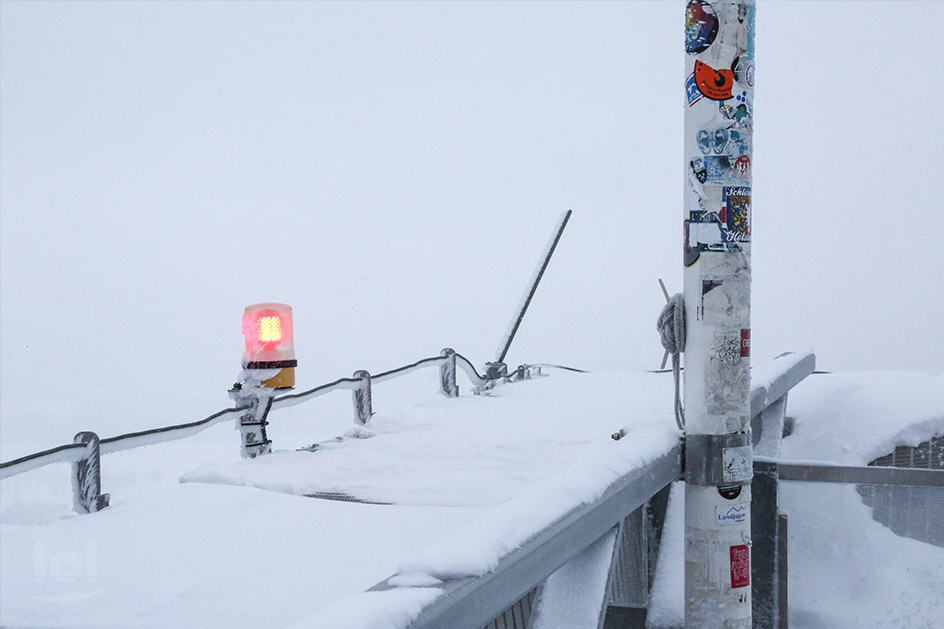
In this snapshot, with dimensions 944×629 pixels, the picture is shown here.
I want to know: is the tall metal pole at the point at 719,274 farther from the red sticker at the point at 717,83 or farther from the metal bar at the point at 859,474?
the metal bar at the point at 859,474

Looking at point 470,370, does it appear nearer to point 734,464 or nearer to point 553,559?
point 734,464

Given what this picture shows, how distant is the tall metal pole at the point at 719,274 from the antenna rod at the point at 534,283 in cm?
818

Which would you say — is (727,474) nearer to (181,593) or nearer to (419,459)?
(419,459)

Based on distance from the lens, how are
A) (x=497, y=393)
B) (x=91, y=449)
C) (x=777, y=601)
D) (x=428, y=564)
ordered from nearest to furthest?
1. (x=428, y=564)
2. (x=91, y=449)
3. (x=777, y=601)
4. (x=497, y=393)

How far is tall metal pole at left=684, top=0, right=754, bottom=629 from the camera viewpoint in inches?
156

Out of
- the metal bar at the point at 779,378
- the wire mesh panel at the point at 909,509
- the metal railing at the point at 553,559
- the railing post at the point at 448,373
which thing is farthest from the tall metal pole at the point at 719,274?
the railing post at the point at 448,373

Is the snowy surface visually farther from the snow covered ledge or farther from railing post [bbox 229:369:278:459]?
railing post [bbox 229:369:278:459]

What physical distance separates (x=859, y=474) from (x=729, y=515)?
1.18m

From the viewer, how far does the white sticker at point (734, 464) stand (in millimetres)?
3979

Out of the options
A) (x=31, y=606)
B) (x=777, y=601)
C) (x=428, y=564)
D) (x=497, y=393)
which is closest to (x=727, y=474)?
(x=777, y=601)

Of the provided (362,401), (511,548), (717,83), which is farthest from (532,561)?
(362,401)

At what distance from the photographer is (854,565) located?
4.98 metres

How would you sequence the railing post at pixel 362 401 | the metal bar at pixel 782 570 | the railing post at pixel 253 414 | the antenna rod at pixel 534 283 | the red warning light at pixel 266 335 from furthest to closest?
the antenna rod at pixel 534 283
the railing post at pixel 362 401
the red warning light at pixel 266 335
the railing post at pixel 253 414
the metal bar at pixel 782 570

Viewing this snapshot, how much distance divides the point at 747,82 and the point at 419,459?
8.70 ft
